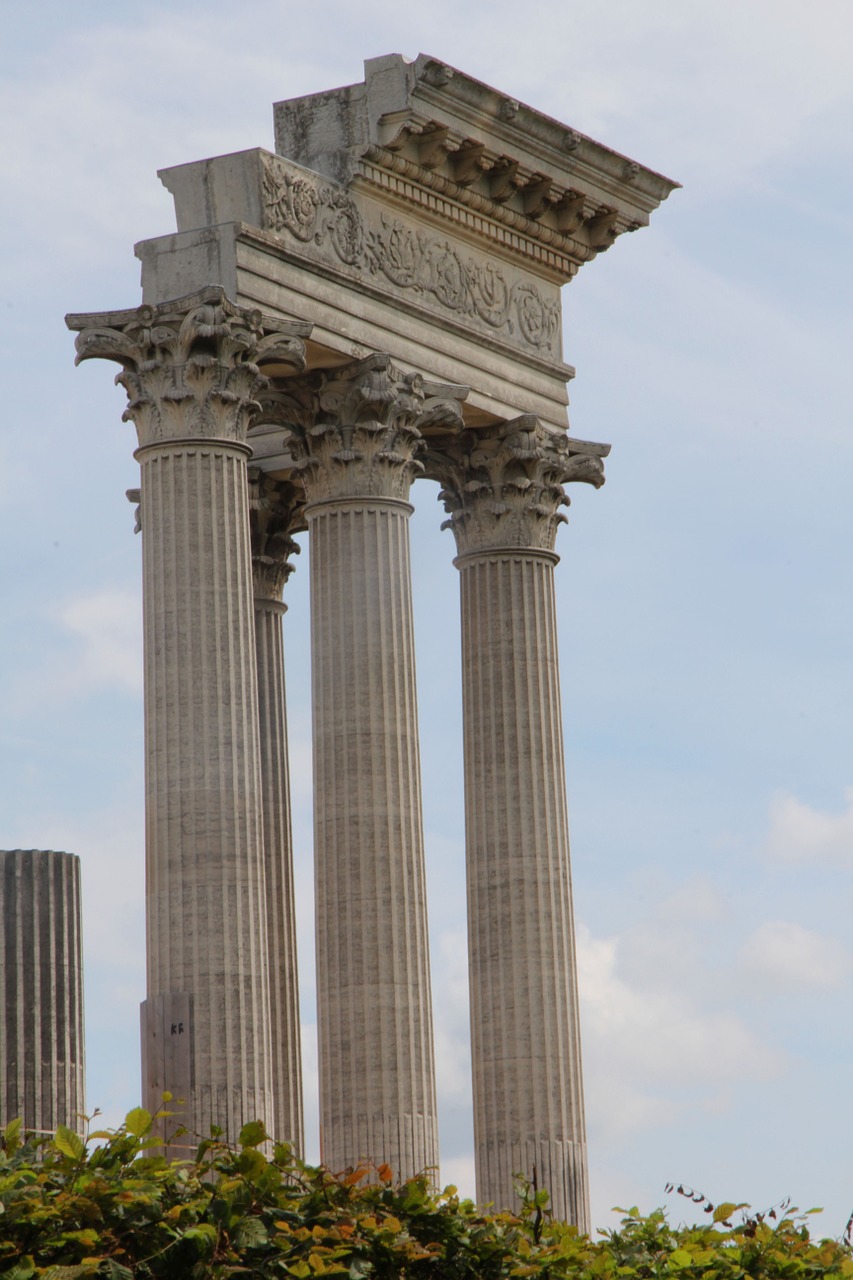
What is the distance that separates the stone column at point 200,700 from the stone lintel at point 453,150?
178 inches

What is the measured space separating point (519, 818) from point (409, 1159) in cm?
764

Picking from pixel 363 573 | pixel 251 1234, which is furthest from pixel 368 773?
pixel 251 1234

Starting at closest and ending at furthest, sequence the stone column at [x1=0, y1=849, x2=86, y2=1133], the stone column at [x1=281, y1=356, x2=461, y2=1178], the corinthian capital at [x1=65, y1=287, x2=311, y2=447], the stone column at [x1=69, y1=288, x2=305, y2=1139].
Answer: the stone column at [x1=0, y1=849, x2=86, y2=1133], the stone column at [x1=69, y1=288, x2=305, y2=1139], the corinthian capital at [x1=65, y1=287, x2=311, y2=447], the stone column at [x1=281, y1=356, x2=461, y2=1178]

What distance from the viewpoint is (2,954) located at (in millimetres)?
28125

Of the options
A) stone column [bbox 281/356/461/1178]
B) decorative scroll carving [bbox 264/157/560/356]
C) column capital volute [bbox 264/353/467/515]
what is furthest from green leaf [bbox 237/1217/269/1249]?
column capital volute [bbox 264/353/467/515]

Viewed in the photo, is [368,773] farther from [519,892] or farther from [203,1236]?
[203,1236]

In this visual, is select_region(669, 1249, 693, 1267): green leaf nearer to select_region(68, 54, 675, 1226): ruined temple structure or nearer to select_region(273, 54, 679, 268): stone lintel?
select_region(68, 54, 675, 1226): ruined temple structure

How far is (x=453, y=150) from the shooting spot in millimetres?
43250

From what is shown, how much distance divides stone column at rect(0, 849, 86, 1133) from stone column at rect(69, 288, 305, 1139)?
19.7 feet

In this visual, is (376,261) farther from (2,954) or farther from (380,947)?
(2,954)

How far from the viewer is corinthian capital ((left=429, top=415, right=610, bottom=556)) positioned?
4628 cm

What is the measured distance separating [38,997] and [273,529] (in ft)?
66.0

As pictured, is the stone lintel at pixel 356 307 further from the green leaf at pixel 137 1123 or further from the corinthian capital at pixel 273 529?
the green leaf at pixel 137 1123

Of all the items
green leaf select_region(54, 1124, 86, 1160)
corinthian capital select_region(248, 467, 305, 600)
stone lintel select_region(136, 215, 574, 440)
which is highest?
stone lintel select_region(136, 215, 574, 440)
